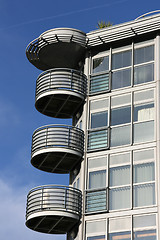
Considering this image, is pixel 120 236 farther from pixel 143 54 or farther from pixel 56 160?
pixel 143 54

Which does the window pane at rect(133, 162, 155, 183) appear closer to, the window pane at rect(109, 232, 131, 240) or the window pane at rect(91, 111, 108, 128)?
the window pane at rect(109, 232, 131, 240)

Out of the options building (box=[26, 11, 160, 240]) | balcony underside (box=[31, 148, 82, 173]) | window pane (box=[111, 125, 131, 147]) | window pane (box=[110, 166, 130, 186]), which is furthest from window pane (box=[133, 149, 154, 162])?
balcony underside (box=[31, 148, 82, 173])

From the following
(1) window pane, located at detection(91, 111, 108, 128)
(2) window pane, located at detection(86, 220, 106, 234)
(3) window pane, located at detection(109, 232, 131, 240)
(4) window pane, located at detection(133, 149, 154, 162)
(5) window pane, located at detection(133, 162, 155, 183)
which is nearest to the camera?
(3) window pane, located at detection(109, 232, 131, 240)

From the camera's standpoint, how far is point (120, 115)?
30484mm

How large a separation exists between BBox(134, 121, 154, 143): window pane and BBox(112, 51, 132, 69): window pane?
3937 mm

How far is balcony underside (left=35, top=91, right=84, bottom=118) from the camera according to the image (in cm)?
3181

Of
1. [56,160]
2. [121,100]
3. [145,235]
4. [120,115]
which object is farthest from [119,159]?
[145,235]

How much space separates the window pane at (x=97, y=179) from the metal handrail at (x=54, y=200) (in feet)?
2.60

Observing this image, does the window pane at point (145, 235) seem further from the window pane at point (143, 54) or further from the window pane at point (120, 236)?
the window pane at point (143, 54)

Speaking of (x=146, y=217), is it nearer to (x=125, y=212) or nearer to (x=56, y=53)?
(x=125, y=212)

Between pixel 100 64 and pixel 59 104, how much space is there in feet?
10.5

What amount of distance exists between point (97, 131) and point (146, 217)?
5.65 metres

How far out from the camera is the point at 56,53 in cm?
3359

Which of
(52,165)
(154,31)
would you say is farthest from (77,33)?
(52,165)
